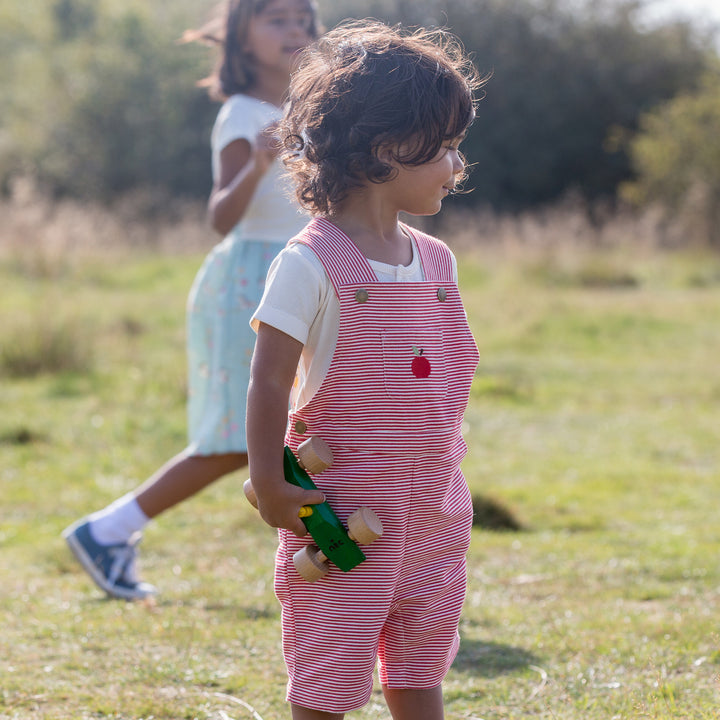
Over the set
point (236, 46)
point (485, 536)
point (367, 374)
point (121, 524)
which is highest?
point (236, 46)

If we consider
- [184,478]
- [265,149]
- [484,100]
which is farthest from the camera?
[484,100]

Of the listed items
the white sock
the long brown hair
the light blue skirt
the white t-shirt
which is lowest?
the white sock

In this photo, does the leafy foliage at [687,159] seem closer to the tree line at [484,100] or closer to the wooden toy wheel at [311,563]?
the tree line at [484,100]

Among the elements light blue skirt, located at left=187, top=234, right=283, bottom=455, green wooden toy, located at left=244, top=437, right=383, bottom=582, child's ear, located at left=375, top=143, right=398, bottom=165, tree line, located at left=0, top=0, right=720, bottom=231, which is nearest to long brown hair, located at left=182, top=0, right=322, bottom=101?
light blue skirt, located at left=187, top=234, right=283, bottom=455

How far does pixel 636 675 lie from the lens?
258 centimetres

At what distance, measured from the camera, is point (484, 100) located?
24297mm

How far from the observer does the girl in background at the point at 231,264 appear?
10.5ft

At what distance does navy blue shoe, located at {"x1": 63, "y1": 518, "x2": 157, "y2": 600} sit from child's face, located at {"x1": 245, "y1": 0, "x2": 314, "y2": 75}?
5.05ft

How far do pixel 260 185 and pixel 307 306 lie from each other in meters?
1.48

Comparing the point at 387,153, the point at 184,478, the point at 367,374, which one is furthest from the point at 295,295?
the point at 184,478

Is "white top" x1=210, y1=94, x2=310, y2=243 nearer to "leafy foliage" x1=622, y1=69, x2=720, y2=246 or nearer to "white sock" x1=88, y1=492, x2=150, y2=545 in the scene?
"white sock" x1=88, y1=492, x2=150, y2=545

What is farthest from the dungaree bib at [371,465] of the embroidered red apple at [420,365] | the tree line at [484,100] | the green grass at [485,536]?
the tree line at [484,100]

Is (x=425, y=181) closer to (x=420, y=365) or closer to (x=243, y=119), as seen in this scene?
(x=420, y=365)

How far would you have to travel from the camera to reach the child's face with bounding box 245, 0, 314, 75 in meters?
3.21
